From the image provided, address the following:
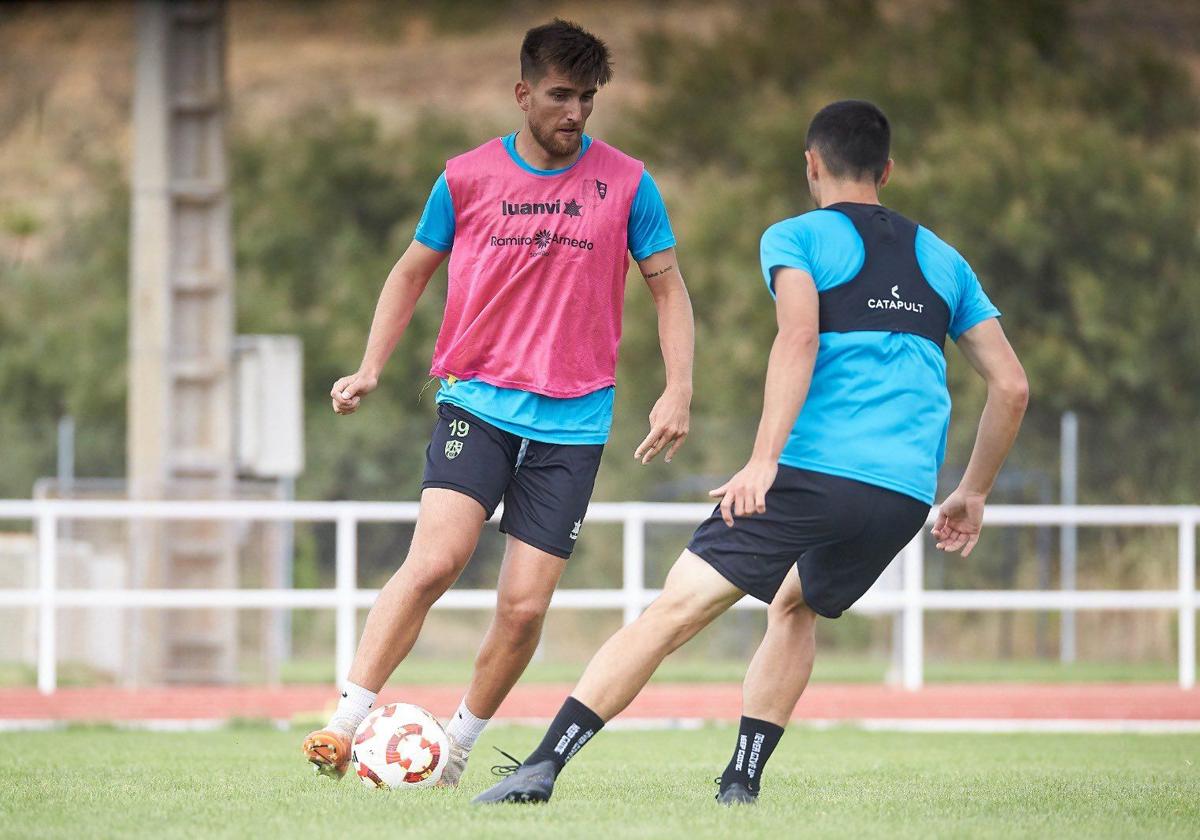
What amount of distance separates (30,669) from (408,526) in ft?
14.9

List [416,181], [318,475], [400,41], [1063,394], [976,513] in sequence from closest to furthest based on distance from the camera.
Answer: [976,513] < [318,475] < [1063,394] < [416,181] < [400,41]

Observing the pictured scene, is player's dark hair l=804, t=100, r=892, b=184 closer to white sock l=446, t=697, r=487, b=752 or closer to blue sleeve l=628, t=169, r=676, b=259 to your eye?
blue sleeve l=628, t=169, r=676, b=259

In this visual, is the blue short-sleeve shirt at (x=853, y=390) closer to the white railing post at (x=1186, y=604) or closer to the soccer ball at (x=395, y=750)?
the soccer ball at (x=395, y=750)

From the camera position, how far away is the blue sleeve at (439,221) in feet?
20.2

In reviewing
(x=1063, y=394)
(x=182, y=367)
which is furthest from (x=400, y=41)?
(x=182, y=367)

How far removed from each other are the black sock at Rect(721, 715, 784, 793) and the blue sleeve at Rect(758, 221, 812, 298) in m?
1.35

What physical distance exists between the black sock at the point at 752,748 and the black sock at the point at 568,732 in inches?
21.8

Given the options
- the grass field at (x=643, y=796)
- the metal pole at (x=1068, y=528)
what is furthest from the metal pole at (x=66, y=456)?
the metal pole at (x=1068, y=528)

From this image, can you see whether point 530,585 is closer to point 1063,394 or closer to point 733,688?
point 733,688

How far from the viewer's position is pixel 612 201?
616 centimetres

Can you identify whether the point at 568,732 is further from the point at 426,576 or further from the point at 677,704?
the point at 677,704

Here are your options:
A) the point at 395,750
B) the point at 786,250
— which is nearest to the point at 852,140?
the point at 786,250

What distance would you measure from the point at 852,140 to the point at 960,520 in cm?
126

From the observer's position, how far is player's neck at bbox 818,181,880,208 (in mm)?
5531
